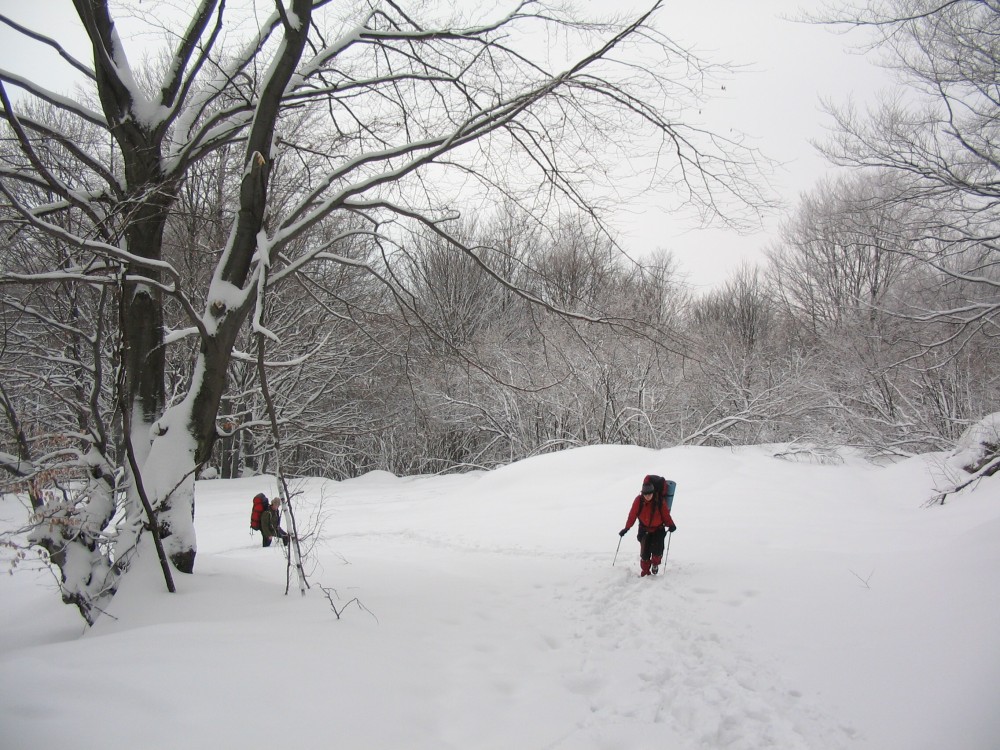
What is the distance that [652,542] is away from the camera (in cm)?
549

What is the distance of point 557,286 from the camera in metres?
5.26

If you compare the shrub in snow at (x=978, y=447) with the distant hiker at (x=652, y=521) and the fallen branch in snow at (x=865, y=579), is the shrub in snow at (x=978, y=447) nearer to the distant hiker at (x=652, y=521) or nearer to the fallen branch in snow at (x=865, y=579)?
the fallen branch in snow at (x=865, y=579)

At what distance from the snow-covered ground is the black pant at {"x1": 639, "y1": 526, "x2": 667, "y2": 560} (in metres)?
0.23

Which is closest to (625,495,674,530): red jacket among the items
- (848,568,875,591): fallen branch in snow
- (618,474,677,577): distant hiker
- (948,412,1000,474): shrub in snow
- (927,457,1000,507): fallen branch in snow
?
(618,474,677,577): distant hiker

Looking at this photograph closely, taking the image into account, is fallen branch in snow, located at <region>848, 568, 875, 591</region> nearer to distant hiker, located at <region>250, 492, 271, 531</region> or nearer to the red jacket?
the red jacket

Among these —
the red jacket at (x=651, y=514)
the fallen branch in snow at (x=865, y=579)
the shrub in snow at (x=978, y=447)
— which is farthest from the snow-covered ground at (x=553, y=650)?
the shrub in snow at (x=978, y=447)

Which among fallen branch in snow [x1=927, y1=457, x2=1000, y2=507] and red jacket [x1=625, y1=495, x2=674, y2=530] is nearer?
red jacket [x1=625, y1=495, x2=674, y2=530]

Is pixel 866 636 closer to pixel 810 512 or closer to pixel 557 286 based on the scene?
pixel 557 286

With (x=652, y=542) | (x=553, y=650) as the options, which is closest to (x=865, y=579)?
(x=652, y=542)

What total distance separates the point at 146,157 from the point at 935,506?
9850 millimetres

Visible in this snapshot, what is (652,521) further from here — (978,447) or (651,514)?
(978,447)

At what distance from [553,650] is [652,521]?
2.24 m

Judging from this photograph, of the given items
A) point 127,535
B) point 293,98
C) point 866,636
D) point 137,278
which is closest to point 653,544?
point 866,636

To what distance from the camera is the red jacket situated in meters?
5.55
